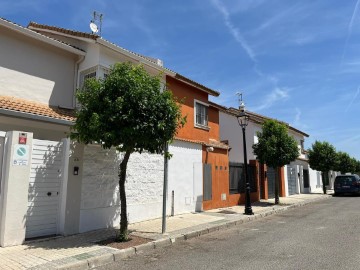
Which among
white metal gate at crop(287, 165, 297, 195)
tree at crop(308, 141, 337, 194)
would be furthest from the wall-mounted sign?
tree at crop(308, 141, 337, 194)

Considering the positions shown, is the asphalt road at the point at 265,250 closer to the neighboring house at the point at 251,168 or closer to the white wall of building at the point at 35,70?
the white wall of building at the point at 35,70

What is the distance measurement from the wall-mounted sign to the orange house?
6.88 meters

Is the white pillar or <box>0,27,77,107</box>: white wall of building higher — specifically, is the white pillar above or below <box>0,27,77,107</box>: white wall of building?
below

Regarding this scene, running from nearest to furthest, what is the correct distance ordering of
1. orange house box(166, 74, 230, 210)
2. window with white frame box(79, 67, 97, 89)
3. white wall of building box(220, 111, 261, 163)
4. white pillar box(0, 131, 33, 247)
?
1. white pillar box(0, 131, 33, 247)
2. window with white frame box(79, 67, 97, 89)
3. orange house box(166, 74, 230, 210)
4. white wall of building box(220, 111, 261, 163)

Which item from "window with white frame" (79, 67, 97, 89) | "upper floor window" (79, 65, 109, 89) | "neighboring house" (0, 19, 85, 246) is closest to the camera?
"neighboring house" (0, 19, 85, 246)

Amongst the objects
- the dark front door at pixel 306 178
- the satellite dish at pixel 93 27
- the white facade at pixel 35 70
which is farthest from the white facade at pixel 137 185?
the dark front door at pixel 306 178

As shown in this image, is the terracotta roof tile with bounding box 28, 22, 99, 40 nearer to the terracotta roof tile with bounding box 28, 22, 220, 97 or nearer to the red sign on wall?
the terracotta roof tile with bounding box 28, 22, 220, 97

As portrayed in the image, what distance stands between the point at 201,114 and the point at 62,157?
851cm

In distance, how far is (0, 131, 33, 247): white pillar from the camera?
7.41m

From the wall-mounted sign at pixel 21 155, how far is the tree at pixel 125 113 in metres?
1.14

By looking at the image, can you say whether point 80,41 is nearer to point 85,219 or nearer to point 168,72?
point 168,72

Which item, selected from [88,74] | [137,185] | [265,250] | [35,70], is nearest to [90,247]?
[137,185]

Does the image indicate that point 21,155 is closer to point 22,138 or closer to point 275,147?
point 22,138

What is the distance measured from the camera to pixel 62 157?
8.95 m
